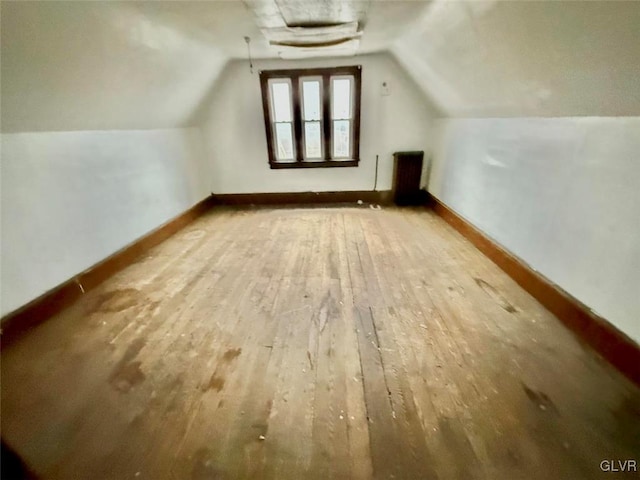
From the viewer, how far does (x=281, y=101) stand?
4488 millimetres

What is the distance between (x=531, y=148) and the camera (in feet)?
7.41

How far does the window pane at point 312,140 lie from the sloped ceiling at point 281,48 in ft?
4.36

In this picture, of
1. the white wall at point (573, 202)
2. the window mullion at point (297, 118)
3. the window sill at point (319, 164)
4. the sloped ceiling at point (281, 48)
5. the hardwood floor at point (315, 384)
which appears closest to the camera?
the hardwood floor at point (315, 384)

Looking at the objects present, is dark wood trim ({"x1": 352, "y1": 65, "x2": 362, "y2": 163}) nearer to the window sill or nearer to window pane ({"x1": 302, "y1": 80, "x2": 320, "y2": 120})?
the window sill

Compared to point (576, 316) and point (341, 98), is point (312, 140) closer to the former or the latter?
point (341, 98)

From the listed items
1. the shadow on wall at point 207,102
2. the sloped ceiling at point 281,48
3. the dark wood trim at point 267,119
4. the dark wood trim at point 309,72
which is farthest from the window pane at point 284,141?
the sloped ceiling at point 281,48

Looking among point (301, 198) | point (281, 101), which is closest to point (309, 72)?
point (281, 101)

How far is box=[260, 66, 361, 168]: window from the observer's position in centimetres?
431

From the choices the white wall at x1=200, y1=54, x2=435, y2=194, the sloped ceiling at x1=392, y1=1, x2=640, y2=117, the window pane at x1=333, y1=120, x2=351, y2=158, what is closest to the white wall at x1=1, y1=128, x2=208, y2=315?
the white wall at x1=200, y1=54, x2=435, y2=194

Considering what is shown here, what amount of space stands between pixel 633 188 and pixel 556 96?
0.68 meters

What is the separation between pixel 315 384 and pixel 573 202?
181cm

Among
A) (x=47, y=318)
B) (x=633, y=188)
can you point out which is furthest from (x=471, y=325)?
(x=47, y=318)

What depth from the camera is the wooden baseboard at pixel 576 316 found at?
4.86ft

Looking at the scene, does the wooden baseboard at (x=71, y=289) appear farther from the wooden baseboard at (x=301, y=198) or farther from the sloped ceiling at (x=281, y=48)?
the wooden baseboard at (x=301, y=198)
